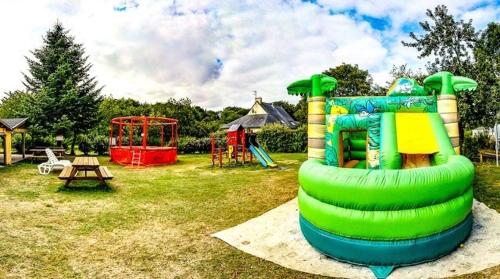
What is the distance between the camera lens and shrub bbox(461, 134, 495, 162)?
18547 millimetres

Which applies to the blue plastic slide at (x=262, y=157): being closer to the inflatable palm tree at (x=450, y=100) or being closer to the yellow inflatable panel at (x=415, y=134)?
the yellow inflatable panel at (x=415, y=134)

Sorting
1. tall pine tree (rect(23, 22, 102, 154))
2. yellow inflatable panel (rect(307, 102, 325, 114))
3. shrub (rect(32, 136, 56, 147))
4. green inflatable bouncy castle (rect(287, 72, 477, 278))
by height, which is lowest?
green inflatable bouncy castle (rect(287, 72, 477, 278))

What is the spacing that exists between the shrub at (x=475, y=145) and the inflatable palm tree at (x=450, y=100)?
12.3 meters

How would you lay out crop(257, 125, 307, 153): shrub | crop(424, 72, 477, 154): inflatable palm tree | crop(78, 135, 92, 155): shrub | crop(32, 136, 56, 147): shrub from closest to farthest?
crop(424, 72, 477, 154): inflatable palm tree, crop(32, 136, 56, 147): shrub, crop(78, 135, 92, 155): shrub, crop(257, 125, 307, 153): shrub

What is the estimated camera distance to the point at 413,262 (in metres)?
5.27

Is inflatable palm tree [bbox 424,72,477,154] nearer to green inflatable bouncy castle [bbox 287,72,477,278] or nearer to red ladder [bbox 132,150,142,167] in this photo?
green inflatable bouncy castle [bbox 287,72,477,278]

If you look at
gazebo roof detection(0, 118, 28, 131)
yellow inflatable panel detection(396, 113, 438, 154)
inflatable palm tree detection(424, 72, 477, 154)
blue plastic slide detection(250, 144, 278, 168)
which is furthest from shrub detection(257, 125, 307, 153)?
yellow inflatable panel detection(396, 113, 438, 154)

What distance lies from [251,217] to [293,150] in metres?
19.3

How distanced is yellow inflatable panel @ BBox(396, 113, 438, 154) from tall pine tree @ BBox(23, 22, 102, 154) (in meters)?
18.6

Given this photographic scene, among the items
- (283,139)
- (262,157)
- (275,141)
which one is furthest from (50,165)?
(283,139)

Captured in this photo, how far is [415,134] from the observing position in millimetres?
7371

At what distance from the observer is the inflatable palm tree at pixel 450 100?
779cm

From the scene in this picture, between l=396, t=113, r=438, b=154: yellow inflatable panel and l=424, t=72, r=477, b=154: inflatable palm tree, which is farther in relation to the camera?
l=424, t=72, r=477, b=154: inflatable palm tree

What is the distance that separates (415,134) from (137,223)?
592cm
